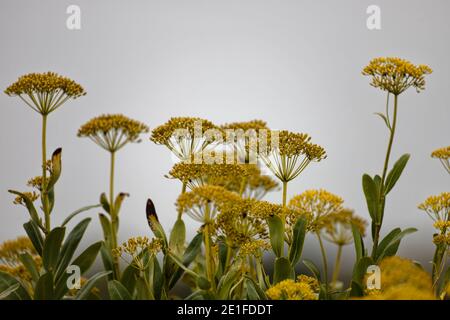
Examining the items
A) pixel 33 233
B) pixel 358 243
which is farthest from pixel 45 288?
pixel 358 243

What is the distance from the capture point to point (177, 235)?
5.14ft

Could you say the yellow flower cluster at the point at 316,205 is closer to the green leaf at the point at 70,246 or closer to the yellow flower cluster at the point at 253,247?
the yellow flower cluster at the point at 253,247

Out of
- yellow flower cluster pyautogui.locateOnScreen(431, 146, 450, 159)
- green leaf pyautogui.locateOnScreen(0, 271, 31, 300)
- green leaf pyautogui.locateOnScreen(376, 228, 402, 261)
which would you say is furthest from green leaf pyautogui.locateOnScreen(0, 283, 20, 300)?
yellow flower cluster pyautogui.locateOnScreen(431, 146, 450, 159)

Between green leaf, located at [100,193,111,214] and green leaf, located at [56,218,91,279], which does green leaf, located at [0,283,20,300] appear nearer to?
green leaf, located at [56,218,91,279]

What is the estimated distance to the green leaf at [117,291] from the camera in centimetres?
140

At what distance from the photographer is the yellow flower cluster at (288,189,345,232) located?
1.46 meters

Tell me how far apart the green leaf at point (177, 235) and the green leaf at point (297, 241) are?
0.29 m

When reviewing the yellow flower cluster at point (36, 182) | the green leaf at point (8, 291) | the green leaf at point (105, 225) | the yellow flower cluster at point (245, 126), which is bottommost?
the green leaf at point (8, 291)

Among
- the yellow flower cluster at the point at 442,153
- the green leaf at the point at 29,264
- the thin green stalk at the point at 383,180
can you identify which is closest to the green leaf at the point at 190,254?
the green leaf at the point at 29,264

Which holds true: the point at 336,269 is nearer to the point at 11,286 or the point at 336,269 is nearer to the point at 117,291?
the point at 117,291

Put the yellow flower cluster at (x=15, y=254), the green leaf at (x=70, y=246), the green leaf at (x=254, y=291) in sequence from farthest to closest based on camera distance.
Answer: the yellow flower cluster at (x=15, y=254) < the green leaf at (x=70, y=246) < the green leaf at (x=254, y=291)

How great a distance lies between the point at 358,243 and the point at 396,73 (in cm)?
47
